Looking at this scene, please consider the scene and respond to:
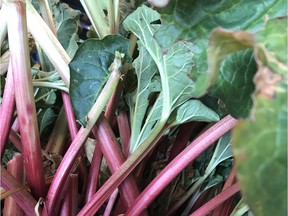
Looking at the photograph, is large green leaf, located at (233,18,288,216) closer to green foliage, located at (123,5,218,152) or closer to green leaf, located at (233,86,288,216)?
green leaf, located at (233,86,288,216)

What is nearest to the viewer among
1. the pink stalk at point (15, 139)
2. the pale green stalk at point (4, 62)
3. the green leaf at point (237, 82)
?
the green leaf at point (237, 82)

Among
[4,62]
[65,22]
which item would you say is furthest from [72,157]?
[65,22]

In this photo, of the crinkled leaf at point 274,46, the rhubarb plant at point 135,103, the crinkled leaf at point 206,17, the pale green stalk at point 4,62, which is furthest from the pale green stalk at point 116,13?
the crinkled leaf at point 274,46

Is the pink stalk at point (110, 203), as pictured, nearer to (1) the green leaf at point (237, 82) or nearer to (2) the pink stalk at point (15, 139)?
(2) the pink stalk at point (15, 139)

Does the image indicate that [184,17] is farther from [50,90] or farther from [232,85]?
[50,90]

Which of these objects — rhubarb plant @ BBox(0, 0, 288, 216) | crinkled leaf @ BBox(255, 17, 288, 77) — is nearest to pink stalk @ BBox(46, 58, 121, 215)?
rhubarb plant @ BBox(0, 0, 288, 216)

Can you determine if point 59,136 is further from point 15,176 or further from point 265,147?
point 265,147
